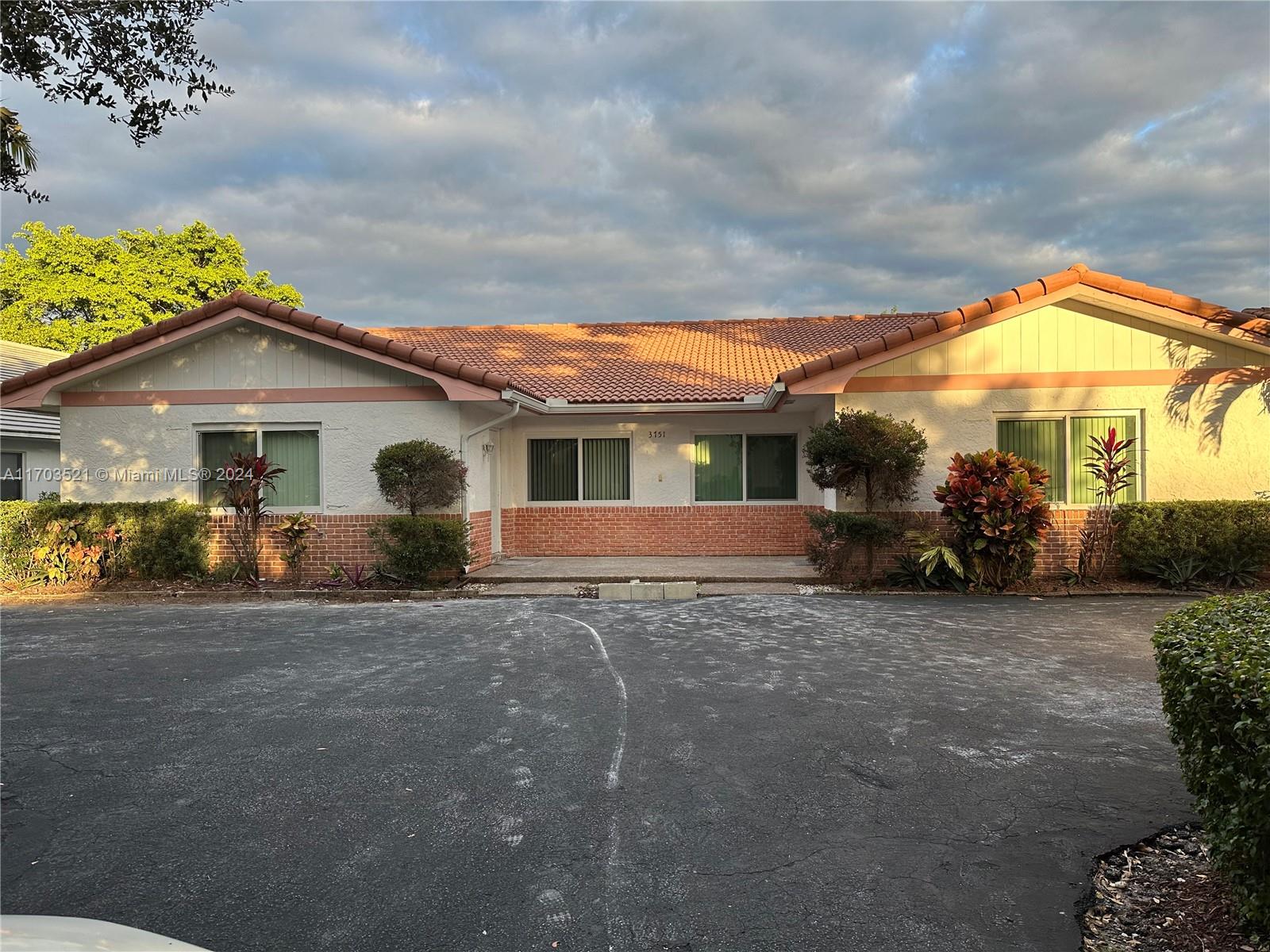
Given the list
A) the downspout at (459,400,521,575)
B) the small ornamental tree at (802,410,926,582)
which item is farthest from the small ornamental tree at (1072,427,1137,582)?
the downspout at (459,400,521,575)

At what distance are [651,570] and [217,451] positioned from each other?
301 inches

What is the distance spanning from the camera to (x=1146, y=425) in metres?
11.9

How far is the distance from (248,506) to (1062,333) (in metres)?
13.1

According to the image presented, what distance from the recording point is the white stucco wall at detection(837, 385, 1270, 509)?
38.4 feet

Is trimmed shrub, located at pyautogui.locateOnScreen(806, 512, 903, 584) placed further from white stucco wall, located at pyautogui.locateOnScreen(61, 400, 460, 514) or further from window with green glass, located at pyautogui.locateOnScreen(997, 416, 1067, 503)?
white stucco wall, located at pyautogui.locateOnScreen(61, 400, 460, 514)

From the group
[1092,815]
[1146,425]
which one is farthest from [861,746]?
[1146,425]

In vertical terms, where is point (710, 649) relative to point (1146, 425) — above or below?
below

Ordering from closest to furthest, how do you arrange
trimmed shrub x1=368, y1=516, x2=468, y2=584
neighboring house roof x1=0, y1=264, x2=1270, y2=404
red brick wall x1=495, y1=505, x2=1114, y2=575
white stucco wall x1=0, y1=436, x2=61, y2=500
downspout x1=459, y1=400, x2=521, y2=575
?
neighboring house roof x1=0, y1=264, x2=1270, y2=404, trimmed shrub x1=368, y1=516, x2=468, y2=584, downspout x1=459, y1=400, x2=521, y2=575, red brick wall x1=495, y1=505, x2=1114, y2=575, white stucco wall x1=0, y1=436, x2=61, y2=500

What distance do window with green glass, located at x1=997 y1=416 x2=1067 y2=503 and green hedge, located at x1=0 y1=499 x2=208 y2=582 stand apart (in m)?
12.9

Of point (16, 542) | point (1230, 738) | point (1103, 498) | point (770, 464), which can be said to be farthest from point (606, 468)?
point (1230, 738)

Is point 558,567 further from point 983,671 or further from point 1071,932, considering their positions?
point 1071,932

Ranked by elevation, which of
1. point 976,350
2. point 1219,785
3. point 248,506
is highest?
point 976,350

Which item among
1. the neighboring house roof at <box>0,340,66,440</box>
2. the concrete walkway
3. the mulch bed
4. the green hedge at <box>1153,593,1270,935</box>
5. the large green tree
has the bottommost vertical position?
the mulch bed

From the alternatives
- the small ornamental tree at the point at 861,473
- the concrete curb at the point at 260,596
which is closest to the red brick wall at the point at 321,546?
the concrete curb at the point at 260,596
